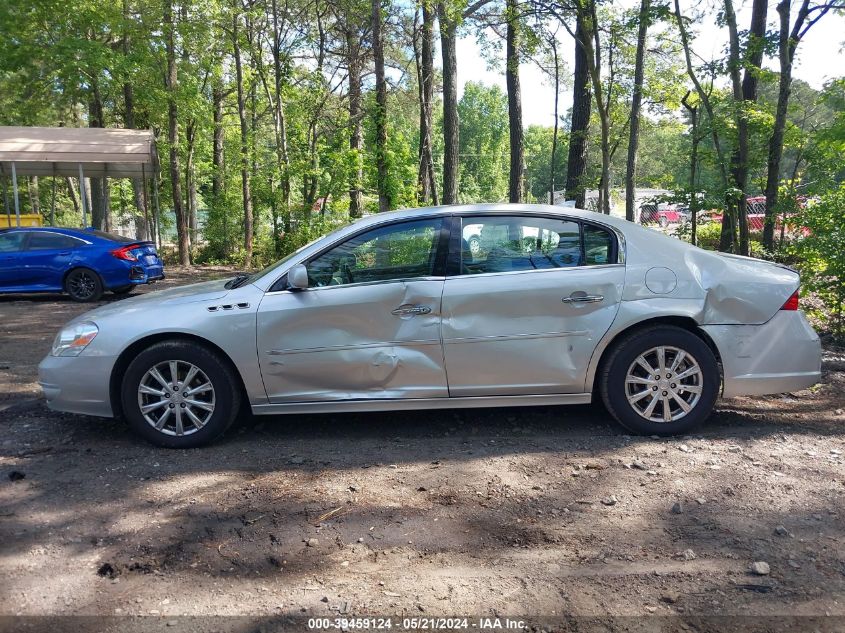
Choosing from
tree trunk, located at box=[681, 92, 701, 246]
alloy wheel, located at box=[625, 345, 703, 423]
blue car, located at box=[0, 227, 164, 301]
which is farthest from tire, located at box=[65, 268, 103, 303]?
alloy wheel, located at box=[625, 345, 703, 423]

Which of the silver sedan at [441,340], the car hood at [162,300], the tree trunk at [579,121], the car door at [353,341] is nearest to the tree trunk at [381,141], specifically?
the tree trunk at [579,121]

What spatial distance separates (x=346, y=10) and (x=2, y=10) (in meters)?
9.18

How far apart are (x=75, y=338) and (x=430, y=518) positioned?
9.31 ft

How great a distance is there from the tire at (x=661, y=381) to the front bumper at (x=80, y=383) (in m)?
3.44

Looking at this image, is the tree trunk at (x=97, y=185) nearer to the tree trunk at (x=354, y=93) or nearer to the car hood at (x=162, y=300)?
the tree trunk at (x=354, y=93)

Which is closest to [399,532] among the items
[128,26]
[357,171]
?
[357,171]

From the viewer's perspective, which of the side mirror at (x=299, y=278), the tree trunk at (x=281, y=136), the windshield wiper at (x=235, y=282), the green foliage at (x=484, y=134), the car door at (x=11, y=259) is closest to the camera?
the side mirror at (x=299, y=278)

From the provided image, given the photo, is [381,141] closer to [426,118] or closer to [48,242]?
[426,118]

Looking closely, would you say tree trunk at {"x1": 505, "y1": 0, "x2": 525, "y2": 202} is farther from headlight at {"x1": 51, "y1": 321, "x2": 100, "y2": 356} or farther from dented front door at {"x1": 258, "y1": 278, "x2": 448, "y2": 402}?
headlight at {"x1": 51, "y1": 321, "x2": 100, "y2": 356}

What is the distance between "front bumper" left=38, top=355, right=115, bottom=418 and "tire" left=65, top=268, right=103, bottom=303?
8691 millimetres

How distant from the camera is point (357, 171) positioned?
1598cm

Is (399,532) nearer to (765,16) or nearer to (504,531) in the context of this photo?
(504,531)

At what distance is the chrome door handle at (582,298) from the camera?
14.9ft

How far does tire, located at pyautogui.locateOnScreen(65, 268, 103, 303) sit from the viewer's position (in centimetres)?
1243
